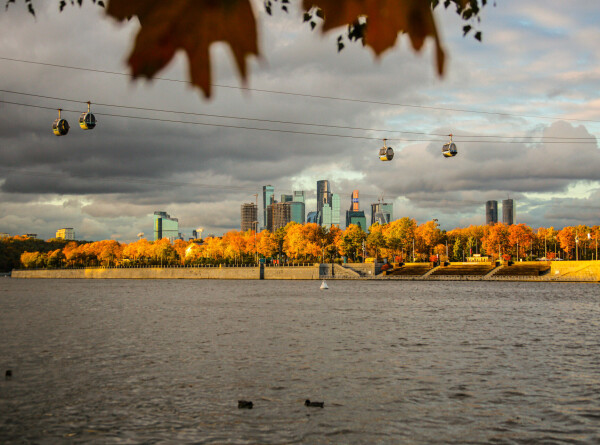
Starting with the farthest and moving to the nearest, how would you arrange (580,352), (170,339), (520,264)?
(520,264)
(170,339)
(580,352)

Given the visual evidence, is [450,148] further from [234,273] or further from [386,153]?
[234,273]

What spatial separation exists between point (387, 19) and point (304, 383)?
19796 millimetres

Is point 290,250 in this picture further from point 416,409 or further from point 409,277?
point 416,409

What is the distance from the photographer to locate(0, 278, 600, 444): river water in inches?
575

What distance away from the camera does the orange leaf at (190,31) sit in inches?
49.2

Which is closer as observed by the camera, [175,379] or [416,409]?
[416,409]

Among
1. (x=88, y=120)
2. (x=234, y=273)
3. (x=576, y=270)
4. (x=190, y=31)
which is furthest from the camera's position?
(x=234, y=273)

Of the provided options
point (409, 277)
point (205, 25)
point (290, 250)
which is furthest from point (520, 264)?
point (205, 25)

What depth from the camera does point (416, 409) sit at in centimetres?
1656

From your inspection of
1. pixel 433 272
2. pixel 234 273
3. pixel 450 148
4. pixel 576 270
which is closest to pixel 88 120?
pixel 450 148

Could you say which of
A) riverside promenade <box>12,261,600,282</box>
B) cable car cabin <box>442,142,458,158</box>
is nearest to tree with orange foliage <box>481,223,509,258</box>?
riverside promenade <box>12,261,600,282</box>

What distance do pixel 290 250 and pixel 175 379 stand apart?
163237 millimetres

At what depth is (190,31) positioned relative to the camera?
1.27 meters

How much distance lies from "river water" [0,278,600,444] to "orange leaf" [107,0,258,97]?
1348 centimetres
